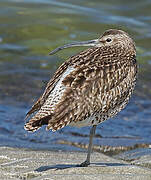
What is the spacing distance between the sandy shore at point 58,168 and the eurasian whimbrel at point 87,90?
0.36 m

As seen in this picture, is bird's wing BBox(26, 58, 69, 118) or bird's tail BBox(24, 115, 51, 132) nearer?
bird's tail BBox(24, 115, 51, 132)

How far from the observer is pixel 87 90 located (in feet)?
21.8

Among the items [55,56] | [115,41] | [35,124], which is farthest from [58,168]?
[55,56]

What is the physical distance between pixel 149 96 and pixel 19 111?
2.99m

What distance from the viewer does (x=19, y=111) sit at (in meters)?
12.2

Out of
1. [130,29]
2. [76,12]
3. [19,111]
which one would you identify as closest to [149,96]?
[19,111]

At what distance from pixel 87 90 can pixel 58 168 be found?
0.93 metres

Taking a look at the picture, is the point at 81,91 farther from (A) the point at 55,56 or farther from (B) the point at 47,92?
(A) the point at 55,56

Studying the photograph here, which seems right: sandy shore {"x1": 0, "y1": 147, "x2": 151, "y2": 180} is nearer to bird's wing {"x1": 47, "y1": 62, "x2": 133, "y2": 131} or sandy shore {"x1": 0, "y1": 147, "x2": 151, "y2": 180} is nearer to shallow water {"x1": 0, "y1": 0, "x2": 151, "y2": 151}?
bird's wing {"x1": 47, "y1": 62, "x2": 133, "y2": 131}

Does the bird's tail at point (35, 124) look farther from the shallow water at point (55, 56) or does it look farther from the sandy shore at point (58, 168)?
the shallow water at point (55, 56)

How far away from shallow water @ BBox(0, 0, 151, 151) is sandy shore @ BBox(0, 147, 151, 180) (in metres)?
1.82

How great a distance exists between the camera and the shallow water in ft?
35.3

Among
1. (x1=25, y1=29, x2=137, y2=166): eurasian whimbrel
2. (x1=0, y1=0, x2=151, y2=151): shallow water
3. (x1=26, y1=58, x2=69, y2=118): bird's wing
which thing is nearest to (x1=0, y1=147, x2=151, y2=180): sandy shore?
(x1=25, y1=29, x2=137, y2=166): eurasian whimbrel

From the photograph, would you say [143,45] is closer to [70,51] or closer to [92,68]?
[70,51]
